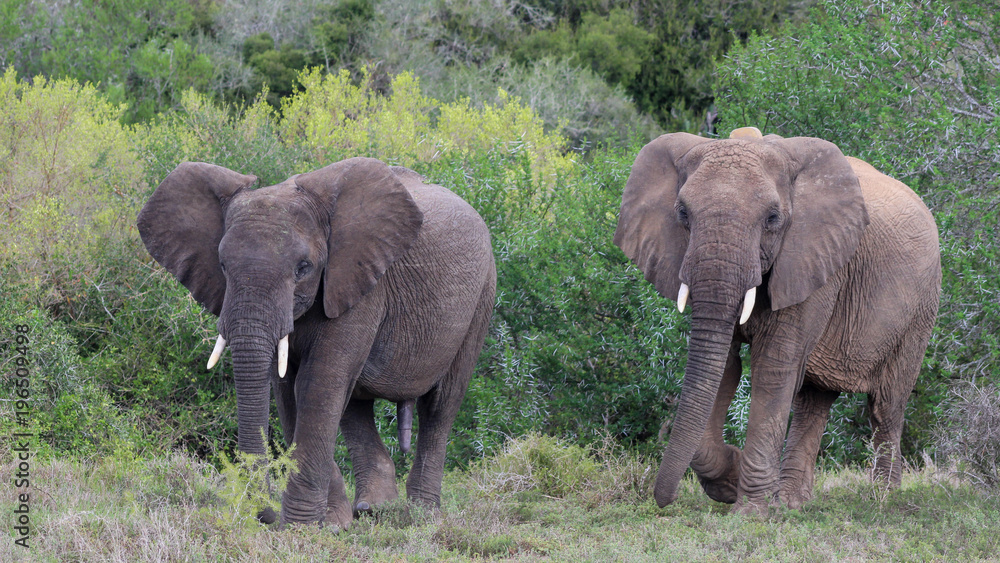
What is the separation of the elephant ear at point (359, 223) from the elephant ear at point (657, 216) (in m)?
1.47

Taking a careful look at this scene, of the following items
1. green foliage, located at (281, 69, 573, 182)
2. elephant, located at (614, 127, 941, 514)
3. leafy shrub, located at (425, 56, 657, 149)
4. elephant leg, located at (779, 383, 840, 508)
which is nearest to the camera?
elephant, located at (614, 127, 941, 514)

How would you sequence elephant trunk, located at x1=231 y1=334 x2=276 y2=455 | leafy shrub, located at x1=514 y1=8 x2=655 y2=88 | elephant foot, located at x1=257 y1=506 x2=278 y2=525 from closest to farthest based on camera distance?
elephant trunk, located at x1=231 y1=334 x2=276 y2=455 → elephant foot, located at x1=257 y1=506 x2=278 y2=525 → leafy shrub, located at x1=514 y1=8 x2=655 y2=88

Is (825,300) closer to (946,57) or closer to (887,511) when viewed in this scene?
(887,511)

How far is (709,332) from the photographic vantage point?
619cm

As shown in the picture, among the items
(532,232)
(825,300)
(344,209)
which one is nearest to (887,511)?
(825,300)

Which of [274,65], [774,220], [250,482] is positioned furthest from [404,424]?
[274,65]

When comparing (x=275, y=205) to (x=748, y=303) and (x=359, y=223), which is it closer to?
(x=359, y=223)

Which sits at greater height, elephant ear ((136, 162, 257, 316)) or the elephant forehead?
the elephant forehead

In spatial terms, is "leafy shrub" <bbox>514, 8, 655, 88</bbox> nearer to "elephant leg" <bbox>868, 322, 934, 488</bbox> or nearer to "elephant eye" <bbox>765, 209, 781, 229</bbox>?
"elephant leg" <bbox>868, 322, 934, 488</bbox>

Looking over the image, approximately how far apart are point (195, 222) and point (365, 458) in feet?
6.53

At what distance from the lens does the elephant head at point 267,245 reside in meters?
5.46

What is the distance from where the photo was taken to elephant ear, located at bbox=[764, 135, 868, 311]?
640 centimetres

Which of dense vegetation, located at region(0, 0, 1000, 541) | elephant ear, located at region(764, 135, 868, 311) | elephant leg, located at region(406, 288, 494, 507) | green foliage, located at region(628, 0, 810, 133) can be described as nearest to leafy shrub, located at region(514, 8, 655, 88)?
green foliage, located at region(628, 0, 810, 133)

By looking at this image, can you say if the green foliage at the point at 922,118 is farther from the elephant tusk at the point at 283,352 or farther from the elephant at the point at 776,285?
the elephant tusk at the point at 283,352
